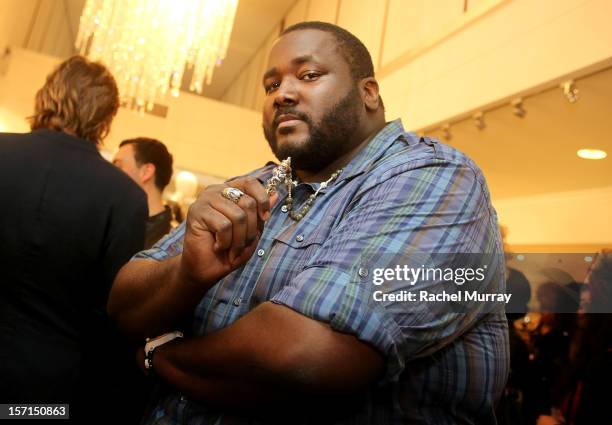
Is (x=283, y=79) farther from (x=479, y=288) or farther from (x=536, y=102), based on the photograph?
(x=536, y=102)

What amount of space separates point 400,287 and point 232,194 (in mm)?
290

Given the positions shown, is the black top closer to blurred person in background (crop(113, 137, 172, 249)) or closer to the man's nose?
the man's nose

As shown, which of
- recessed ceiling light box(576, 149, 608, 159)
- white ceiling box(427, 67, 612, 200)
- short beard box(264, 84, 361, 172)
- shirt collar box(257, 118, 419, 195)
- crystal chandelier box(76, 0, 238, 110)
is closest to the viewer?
shirt collar box(257, 118, 419, 195)

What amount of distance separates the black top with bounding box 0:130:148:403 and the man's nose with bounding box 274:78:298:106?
0.58m

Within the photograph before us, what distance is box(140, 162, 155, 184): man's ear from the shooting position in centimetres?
226

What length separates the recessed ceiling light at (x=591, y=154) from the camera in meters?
3.07

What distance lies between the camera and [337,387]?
26.5 inches

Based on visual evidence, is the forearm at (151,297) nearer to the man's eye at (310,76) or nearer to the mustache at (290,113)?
the mustache at (290,113)

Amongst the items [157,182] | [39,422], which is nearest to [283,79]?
[39,422]

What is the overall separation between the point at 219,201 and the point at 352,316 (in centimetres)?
27

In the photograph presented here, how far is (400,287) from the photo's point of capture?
0.70 m

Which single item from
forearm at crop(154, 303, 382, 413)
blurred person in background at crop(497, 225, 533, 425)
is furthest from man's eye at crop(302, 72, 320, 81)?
blurred person in background at crop(497, 225, 533, 425)

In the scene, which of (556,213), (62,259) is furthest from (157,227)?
(556,213)

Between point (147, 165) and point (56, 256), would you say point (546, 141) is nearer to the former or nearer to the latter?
point (147, 165)
